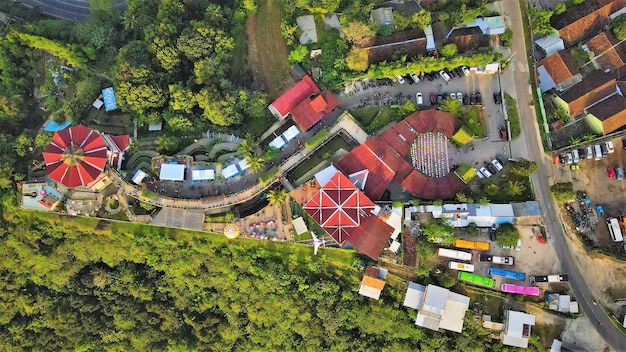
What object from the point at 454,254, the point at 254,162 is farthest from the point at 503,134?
the point at 254,162

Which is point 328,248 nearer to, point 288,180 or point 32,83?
point 288,180

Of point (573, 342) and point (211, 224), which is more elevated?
point (211, 224)

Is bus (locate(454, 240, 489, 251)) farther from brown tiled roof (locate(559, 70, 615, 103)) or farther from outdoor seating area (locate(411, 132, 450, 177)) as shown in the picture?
brown tiled roof (locate(559, 70, 615, 103))

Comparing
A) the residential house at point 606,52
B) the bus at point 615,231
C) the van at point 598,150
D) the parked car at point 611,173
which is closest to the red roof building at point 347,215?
the bus at point 615,231

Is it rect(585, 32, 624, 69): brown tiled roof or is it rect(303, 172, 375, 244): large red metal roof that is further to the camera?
rect(585, 32, 624, 69): brown tiled roof

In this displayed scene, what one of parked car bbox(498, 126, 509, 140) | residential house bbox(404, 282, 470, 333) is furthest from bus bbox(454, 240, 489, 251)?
parked car bbox(498, 126, 509, 140)

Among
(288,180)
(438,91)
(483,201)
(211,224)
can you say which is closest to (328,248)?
(288,180)

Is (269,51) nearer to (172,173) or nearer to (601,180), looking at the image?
(172,173)

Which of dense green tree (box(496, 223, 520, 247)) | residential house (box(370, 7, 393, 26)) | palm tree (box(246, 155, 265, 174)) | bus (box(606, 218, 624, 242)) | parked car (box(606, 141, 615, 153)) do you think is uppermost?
residential house (box(370, 7, 393, 26))
